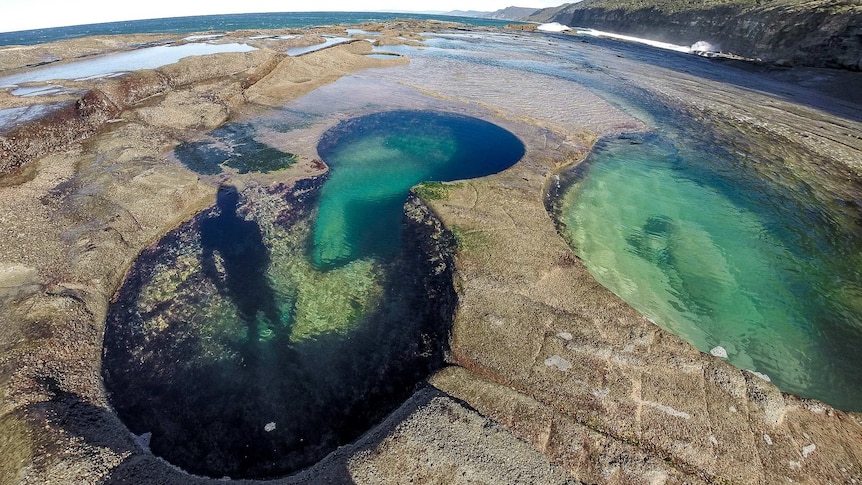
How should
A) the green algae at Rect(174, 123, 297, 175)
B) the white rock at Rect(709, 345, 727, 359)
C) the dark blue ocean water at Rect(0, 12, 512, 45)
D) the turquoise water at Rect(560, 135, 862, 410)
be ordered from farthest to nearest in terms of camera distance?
the dark blue ocean water at Rect(0, 12, 512, 45) < the green algae at Rect(174, 123, 297, 175) < the turquoise water at Rect(560, 135, 862, 410) < the white rock at Rect(709, 345, 727, 359)

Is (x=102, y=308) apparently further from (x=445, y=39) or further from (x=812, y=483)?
(x=445, y=39)

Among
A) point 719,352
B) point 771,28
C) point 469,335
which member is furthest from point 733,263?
point 771,28

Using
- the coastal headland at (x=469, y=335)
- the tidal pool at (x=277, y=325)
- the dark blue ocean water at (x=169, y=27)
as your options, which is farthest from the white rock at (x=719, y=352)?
the dark blue ocean water at (x=169, y=27)

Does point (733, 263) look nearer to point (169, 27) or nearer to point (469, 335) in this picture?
point (469, 335)

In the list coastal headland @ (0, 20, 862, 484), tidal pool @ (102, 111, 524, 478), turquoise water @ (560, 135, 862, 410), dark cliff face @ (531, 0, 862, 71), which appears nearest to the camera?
coastal headland @ (0, 20, 862, 484)

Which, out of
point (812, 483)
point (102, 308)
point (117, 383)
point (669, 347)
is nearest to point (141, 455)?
point (117, 383)

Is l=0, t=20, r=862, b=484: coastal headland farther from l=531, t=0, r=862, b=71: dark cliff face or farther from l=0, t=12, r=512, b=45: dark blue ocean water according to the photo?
l=0, t=12, r=512, b=45: dark blue ocean water

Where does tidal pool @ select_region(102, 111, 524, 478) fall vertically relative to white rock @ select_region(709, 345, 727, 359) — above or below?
below

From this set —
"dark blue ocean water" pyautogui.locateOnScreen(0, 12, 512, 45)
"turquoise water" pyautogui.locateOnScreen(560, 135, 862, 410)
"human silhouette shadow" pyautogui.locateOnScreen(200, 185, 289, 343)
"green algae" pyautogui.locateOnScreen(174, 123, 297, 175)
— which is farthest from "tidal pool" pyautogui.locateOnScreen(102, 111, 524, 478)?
"dark blue ocean water" pyautogui.locateOnScreen(0, 12, 512, 45)
